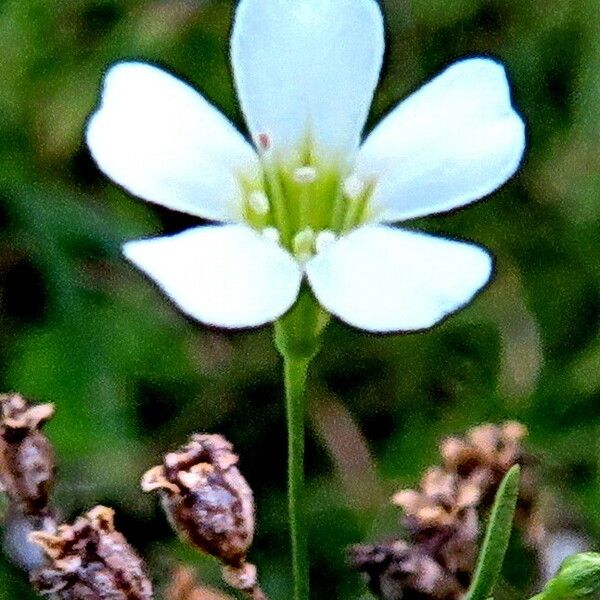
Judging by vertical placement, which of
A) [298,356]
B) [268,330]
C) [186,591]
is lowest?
[268,330]

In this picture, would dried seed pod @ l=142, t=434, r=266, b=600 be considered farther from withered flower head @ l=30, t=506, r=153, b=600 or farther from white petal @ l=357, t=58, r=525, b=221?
white petal @ l=357, t=58, r=525, b=221

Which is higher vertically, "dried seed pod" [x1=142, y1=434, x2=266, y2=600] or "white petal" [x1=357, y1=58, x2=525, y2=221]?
"white petal" [x1=357, y1=58, x2=525, y2=221]

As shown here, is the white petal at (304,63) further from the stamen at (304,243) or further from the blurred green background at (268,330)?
the blurred green background at (268,330)

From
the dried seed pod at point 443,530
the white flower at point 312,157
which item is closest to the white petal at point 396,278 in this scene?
the white flower at point 312,157

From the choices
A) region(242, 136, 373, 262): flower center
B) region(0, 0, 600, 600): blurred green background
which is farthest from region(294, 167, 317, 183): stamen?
region(0, 0, 600, 600): blurred green background

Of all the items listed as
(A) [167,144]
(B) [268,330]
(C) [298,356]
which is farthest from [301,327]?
(B) [268,330]

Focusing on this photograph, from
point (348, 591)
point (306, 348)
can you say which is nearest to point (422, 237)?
point (306, 348)

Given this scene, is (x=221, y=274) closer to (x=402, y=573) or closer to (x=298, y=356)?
(x=298, y=356)
